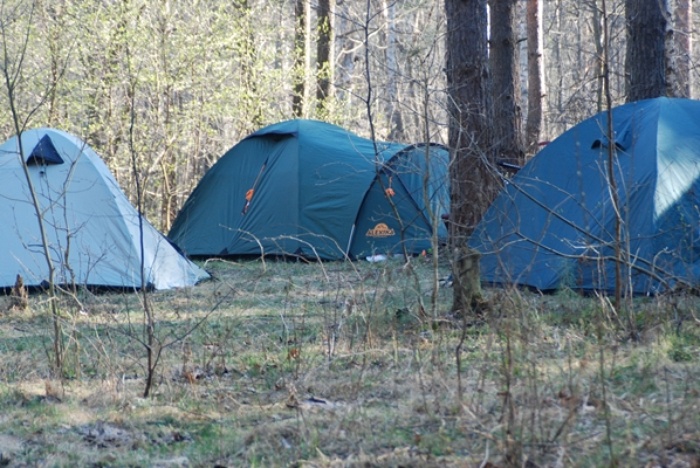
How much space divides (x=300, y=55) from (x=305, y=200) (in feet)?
23.2

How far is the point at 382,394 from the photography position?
514 cm

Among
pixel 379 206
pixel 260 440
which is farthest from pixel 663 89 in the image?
pixel 260 440

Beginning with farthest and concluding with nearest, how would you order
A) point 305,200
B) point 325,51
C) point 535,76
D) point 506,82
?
point 325,51, point 535,76, point 305,200, point 506,82

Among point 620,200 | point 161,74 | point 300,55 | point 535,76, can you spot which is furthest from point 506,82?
point 300,55

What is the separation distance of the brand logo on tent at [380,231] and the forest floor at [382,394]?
16.7ft

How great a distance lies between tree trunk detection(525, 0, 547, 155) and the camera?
15.7 metres

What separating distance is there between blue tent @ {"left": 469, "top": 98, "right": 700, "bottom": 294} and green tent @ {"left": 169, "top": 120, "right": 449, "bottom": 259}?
11.5 feet

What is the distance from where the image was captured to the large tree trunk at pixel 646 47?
9.85m

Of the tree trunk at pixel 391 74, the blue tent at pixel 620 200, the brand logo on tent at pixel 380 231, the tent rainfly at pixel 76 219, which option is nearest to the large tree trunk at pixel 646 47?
the blue tent at pixel 620 200

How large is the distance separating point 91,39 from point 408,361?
12.5 m

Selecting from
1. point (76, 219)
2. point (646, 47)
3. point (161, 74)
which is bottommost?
point (76, 219)

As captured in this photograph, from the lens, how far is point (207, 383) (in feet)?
18.2

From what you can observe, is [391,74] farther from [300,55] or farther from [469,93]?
[469,93]

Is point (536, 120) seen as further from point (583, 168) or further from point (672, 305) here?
point (672, 305)
